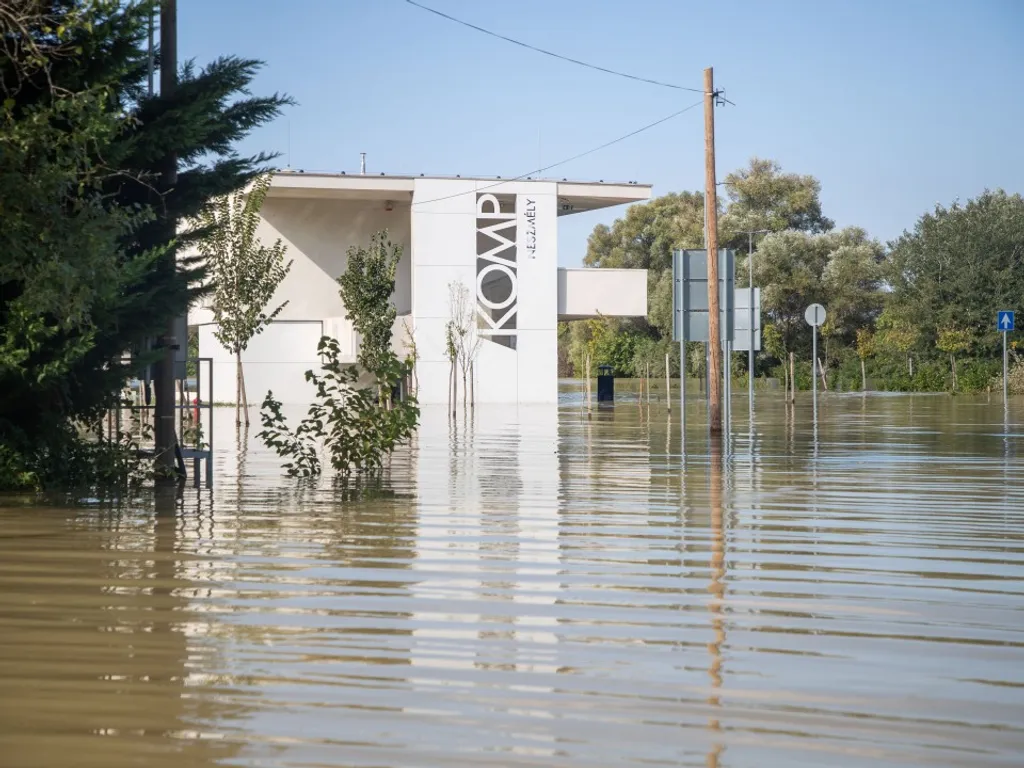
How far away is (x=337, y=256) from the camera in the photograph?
56.7 m

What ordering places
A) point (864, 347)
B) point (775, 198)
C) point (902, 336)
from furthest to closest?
point (775, 198), point (864, 347), point (902, 336)

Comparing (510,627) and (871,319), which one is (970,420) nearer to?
(510,627)

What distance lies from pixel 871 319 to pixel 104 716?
3208 inches

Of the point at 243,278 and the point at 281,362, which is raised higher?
the point at 243,278

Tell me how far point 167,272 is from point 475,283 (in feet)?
126

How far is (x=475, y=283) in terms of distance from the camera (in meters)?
53.6

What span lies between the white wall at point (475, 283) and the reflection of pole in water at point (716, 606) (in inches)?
1504

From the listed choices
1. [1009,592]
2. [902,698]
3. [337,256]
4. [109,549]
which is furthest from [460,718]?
[337,256]

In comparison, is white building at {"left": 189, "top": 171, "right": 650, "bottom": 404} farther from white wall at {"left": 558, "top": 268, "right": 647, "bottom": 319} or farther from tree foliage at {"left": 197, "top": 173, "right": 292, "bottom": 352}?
tree foliage at {"left": 197, "top": 173, "right": 292, "bottom": 352}

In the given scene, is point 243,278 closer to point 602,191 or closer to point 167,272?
Answer: point 602,191

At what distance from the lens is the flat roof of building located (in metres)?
51.4

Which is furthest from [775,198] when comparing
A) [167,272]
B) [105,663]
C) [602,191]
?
[105,663]

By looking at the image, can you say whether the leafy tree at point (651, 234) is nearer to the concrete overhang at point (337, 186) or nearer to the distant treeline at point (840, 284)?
the distant treeline at point (840, 284)

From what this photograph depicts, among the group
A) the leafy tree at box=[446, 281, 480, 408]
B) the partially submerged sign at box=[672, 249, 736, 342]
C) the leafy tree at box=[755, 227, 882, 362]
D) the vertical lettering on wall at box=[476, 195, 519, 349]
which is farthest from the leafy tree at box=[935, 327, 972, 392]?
the partially submerged sign at box=[672, 249, 736, 342]
